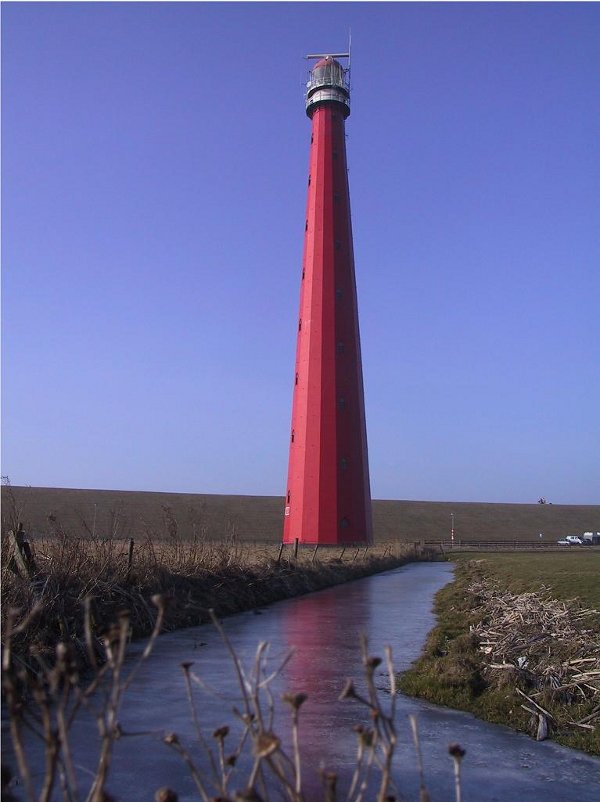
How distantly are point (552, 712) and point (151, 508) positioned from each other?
6478 centimetres

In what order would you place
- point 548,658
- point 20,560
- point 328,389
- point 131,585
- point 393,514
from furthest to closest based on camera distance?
1. point 393,514
2. point 328,389
3. point 131,585
4. point 20,560
5. point 548,658

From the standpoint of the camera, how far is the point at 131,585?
41.2 ft

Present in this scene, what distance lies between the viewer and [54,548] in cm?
1097

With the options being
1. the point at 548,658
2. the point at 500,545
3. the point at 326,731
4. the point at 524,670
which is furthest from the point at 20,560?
the point at 500,545

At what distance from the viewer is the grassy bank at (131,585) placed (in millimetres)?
8914

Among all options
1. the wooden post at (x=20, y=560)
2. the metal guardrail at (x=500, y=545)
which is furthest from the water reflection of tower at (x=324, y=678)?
the metal guardrail at (x=500, y=545)

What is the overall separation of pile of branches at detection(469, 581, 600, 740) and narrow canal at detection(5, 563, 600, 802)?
76 cm

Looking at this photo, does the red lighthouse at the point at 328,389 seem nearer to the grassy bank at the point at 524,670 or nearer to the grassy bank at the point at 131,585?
the grassy bank at the point at 131,585

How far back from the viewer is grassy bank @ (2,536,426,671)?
8914mm

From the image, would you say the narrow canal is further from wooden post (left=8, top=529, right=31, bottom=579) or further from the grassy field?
the grassy field

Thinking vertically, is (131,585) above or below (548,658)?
above

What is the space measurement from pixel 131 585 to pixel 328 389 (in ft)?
71.8

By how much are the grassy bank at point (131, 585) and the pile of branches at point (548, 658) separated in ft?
11.2

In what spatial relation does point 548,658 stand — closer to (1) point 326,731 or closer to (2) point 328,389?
(1) point 326,731
